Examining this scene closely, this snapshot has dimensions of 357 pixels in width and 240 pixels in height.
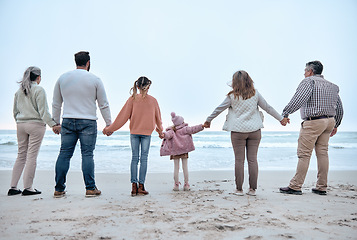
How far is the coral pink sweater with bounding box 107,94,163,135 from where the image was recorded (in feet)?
14.3

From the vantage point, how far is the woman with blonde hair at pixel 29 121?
4.26 metres

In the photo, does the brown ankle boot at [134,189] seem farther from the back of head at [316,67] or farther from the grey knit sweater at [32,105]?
the back of head at [316,67]

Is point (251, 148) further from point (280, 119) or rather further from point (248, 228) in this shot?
point (248, 228)

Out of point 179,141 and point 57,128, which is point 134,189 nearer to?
point 179,141

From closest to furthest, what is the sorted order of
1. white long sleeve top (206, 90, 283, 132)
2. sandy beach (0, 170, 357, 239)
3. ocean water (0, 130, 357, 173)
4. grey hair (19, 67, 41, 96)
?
sandy beach (0, 170, 357, 239), white long sleeve top (206, 90, 283, 132), grey hair (19, 67, 41, 96), ocean water (0, 130, 357, 173)

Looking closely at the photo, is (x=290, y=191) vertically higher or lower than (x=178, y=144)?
lower

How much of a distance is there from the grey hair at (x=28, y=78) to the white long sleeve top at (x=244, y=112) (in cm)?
268

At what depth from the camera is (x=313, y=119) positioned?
4449 mm

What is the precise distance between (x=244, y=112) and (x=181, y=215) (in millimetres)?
1847

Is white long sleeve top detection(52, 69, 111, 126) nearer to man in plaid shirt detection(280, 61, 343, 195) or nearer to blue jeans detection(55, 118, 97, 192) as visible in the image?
blue jeans detection(55, 118, 97, 192)

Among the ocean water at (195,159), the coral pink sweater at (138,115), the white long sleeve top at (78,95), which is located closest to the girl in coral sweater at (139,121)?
the coral pink sweater at (138,115)

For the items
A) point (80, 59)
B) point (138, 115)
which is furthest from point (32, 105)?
point (138, 115)

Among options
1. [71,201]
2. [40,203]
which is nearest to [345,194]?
[71,201]

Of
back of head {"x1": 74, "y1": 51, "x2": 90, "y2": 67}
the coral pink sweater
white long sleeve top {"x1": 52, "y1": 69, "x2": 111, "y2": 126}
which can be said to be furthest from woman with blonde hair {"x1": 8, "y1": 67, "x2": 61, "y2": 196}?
the coral pink sweater
